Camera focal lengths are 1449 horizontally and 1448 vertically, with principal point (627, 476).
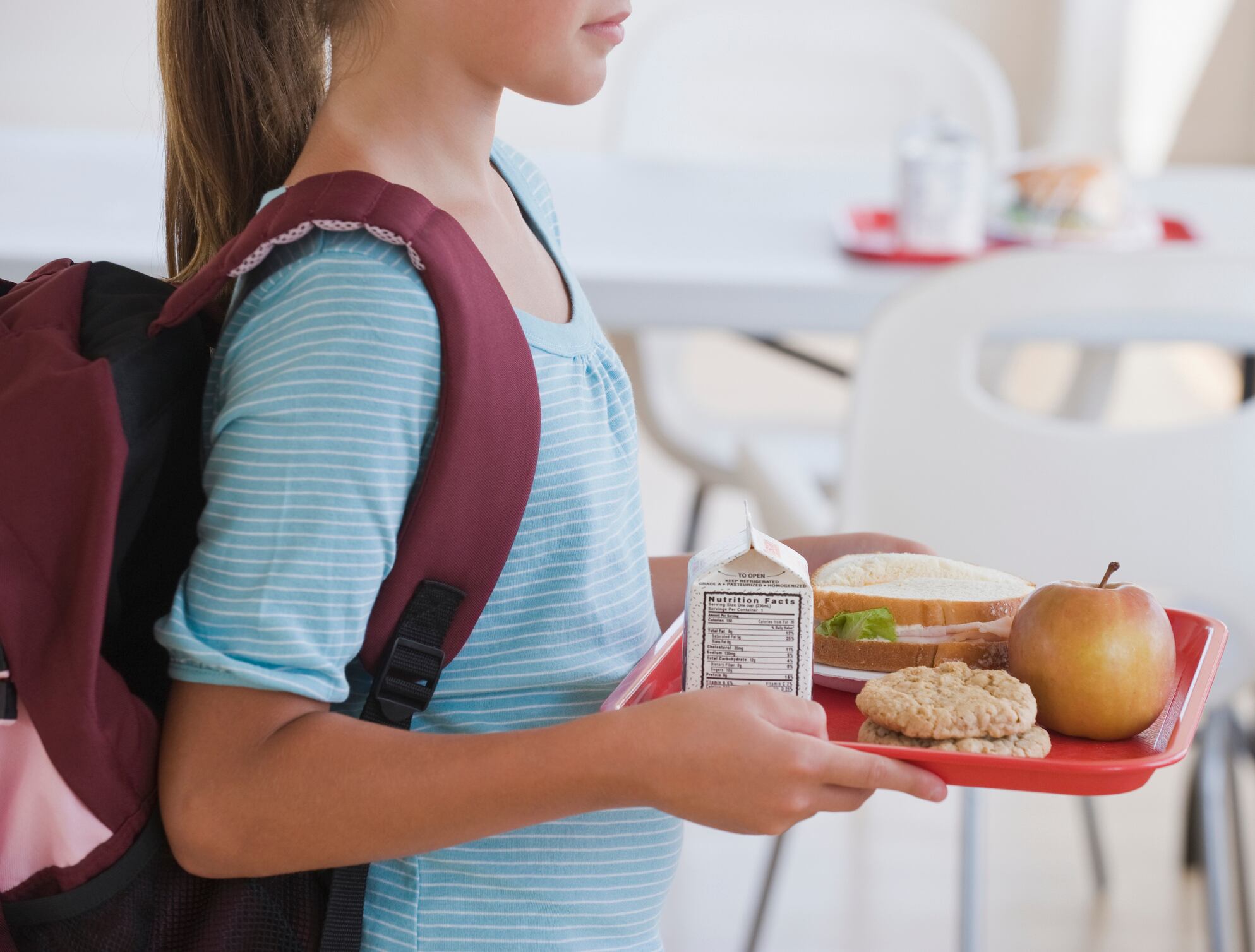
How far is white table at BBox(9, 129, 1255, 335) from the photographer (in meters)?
Result: 1.63

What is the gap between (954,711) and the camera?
2.26 ft

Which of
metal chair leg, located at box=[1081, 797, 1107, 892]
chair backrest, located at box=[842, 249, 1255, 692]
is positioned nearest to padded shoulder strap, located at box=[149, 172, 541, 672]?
chair backrest, located at box=[842, 249, 1255, 692]

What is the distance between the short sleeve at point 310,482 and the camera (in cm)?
59

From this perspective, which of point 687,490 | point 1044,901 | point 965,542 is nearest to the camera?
point 965,542

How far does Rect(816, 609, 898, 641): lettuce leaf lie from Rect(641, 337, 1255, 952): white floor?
0.90m

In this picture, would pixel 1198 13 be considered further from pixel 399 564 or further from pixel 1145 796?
pixel 399 564

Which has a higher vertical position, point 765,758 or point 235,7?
point 235,7

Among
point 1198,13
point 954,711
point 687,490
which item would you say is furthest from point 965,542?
point 1198,13

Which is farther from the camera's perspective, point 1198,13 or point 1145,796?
point 1198,13

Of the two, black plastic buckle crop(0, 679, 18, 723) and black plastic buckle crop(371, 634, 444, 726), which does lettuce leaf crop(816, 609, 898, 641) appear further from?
black plastic buckle crop(0, 679, 18, 723)

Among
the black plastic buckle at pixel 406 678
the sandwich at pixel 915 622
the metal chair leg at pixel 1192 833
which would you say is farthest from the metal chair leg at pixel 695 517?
the black plastic buckle at pixel 406 678

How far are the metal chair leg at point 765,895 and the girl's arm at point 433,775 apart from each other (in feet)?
3.41

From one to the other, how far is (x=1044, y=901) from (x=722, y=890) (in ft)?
1.42

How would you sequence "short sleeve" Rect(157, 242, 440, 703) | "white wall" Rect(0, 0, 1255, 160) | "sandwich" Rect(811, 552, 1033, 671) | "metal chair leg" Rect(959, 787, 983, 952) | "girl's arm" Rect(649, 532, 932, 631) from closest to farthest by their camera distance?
"short sleeve" Rect(157, 242, 440, 703), "sandwich" Rect(811, 552, 1033, 671), "girl's arm" Rect(649, 532, 932, 631), "metal chair leg" Rect(959, 787, 983, 952), "white wall" Rect(0, 0, 1255, 160)
